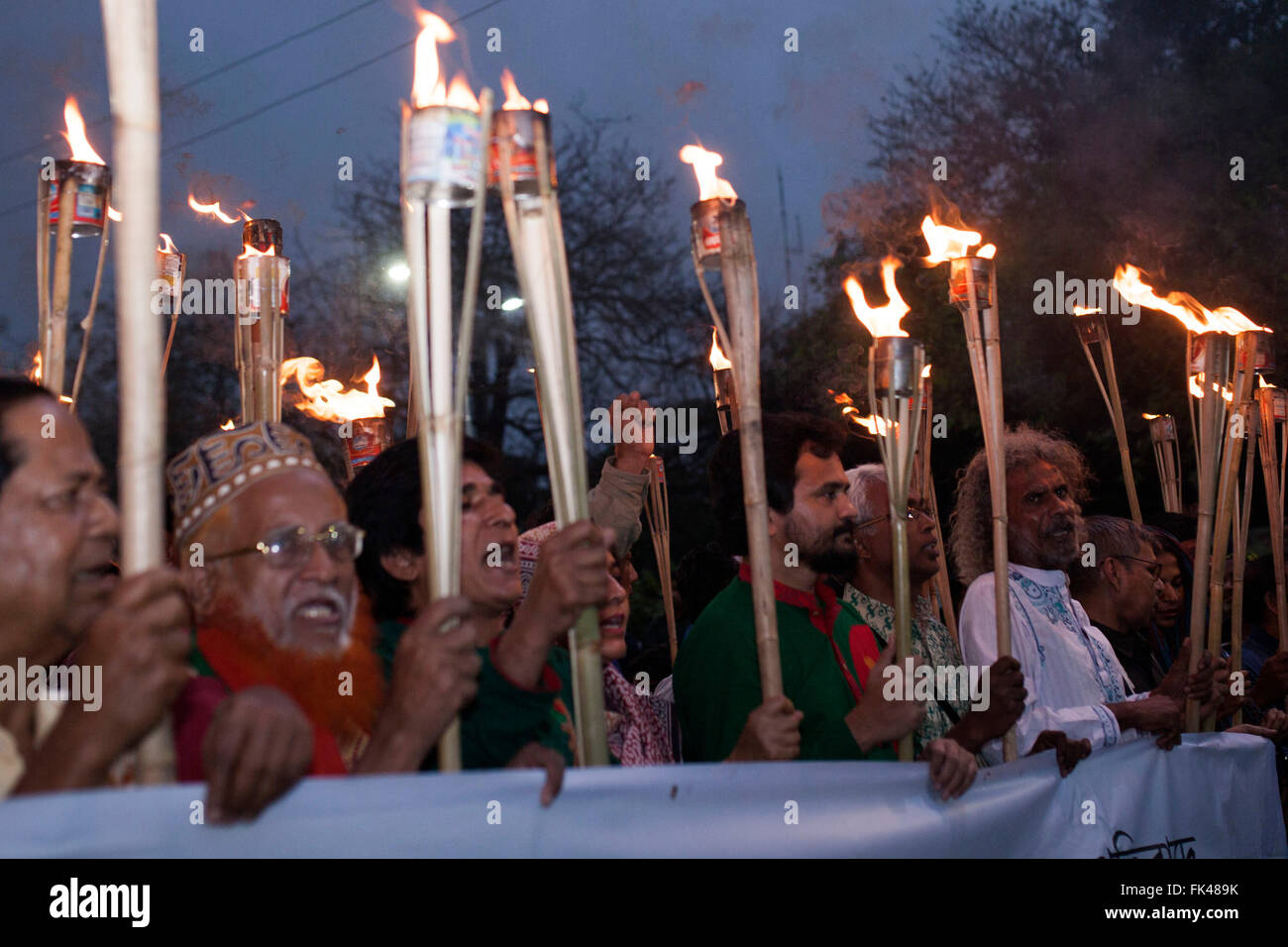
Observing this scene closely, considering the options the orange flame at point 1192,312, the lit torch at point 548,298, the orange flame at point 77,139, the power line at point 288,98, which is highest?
the power line at point 288,98

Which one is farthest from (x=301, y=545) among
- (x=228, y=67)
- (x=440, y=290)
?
(x=228, y=67)

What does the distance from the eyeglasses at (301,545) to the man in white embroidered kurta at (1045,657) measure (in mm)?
2123

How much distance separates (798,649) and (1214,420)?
1588 mm

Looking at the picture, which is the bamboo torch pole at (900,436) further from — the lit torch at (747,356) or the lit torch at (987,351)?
the lit torch at (747,356)

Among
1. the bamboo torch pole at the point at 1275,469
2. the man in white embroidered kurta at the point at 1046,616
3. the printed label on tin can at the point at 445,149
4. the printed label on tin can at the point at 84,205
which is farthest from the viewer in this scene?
the bamboo torch pole at the point at 1275,469

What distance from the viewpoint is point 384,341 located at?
624 inches

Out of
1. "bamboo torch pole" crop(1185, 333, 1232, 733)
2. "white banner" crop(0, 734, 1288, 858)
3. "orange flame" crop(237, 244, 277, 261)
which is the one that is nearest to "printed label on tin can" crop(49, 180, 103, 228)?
"orange flame" crop(237, 244, 277, 261)

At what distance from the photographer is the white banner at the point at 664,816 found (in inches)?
66.1

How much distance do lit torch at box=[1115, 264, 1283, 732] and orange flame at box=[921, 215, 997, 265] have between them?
0.70 meters

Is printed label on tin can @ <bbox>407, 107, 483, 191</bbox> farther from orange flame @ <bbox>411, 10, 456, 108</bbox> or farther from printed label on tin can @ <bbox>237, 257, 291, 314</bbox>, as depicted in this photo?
printed label on tin can @ <bbox>237, 257, 291, 314</bbox>

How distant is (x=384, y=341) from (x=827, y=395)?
601cm

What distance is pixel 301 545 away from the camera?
2436 millimetres

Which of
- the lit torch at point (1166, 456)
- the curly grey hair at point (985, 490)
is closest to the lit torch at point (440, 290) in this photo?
the curly grey hair at point (985, 490)

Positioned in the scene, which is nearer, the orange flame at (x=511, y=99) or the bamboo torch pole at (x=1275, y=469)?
the orange flame at (x=511, y=99)
